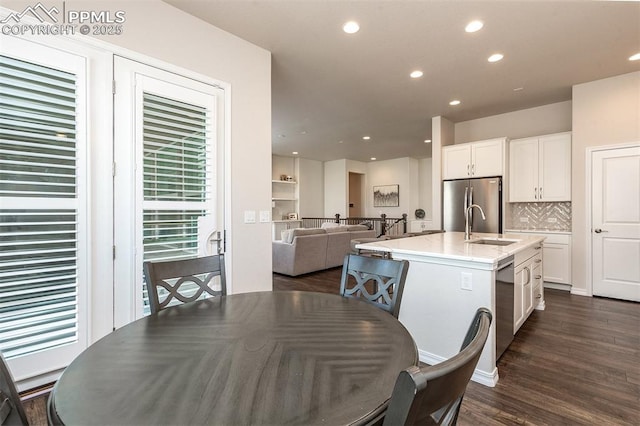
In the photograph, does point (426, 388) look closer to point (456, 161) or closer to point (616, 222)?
point (616, 222)

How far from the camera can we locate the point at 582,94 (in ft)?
14.0

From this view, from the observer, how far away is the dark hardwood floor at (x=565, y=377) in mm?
1775

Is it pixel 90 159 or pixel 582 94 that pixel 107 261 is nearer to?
pixel 90 159

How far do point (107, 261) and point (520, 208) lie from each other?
6072 mm

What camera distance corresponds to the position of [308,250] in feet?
18.0

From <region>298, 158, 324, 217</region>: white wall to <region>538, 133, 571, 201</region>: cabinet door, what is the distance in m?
6.65

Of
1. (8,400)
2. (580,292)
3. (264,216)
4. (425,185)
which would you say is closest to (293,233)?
(264,216)

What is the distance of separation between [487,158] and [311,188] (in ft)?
20.1

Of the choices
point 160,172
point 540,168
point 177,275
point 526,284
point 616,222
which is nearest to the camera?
point 177,275

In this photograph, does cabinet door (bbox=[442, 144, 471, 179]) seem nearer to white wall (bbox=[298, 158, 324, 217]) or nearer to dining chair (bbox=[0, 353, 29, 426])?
white wall (bbox=[298, 158, 324, 217])

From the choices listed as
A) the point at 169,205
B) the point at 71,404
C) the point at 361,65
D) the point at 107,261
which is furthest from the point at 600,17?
the point at 107,261

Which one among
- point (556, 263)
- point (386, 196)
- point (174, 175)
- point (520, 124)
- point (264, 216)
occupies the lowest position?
point (556, 263)

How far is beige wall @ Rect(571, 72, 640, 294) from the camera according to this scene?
3.94 meters

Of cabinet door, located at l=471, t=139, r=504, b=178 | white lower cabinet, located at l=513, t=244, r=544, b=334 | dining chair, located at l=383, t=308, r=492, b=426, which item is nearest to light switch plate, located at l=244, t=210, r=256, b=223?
white lower cabinet, located at l=513, t=244, r=544, b=334
